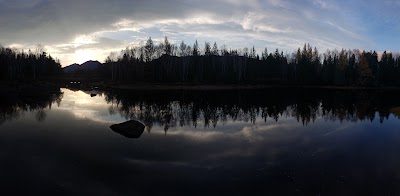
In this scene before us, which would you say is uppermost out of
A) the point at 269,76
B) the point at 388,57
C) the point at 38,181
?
the point at 388,57

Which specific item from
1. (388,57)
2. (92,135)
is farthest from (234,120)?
(388,57)

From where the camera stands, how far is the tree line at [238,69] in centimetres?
11956

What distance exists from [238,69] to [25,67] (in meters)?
94.9

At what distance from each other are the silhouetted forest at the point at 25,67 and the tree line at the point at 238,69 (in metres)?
30.2

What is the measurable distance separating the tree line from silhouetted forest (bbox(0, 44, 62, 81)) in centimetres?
3018

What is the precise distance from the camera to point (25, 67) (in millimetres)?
129250

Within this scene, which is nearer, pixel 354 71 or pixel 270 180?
pixel 270 180

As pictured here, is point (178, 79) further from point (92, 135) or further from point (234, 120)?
point (92, 135)

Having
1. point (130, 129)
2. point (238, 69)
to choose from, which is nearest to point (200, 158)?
point (130, 129)

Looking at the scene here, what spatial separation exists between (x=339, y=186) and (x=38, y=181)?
1564cm

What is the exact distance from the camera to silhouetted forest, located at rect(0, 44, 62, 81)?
112 meters

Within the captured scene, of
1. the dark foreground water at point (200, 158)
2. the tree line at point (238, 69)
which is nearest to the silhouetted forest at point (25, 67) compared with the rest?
the tree line at point (238, 69)

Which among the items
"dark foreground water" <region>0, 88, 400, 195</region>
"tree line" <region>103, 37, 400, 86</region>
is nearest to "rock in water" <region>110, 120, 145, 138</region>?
"dark foreground water" <region>0, 88, 400, 195</region>

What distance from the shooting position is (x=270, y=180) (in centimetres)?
1569
